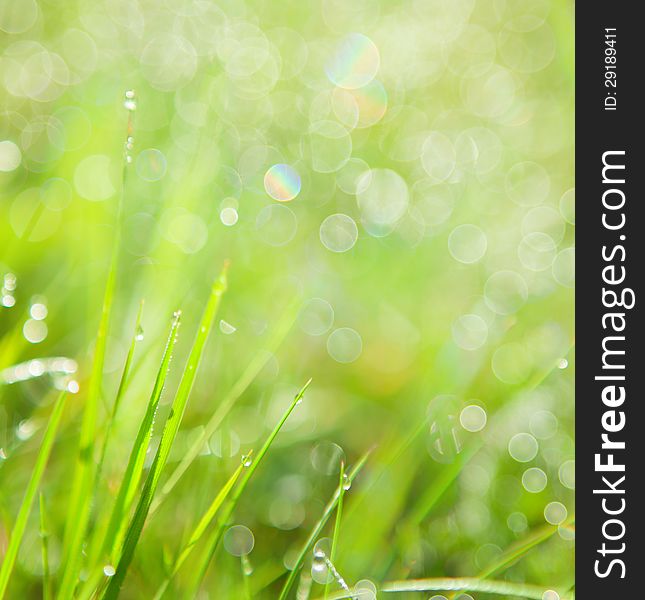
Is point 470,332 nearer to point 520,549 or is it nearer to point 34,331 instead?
point 520,549

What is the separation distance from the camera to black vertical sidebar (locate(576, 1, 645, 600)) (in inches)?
27.7

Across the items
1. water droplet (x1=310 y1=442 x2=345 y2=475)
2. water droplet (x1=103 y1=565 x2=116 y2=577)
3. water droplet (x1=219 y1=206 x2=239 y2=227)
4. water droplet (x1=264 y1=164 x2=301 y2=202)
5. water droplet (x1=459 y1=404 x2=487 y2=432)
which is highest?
water droplet (x1=264 y1=164 x2=301 y2=202)

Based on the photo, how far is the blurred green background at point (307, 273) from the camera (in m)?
0.67

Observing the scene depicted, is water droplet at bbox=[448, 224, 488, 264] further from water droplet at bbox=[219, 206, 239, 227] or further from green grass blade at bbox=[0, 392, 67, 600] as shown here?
green grass blade at bbox=[0, 392, 67, 600]

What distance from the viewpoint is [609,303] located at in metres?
0.85

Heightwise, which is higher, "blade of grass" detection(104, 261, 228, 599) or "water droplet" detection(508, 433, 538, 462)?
"blade of grass" detection(104, 261, 228, 599)

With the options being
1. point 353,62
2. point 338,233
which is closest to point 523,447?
point 338,233

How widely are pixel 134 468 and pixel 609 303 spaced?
0.61 meters

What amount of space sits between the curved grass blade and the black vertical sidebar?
0.09 metres

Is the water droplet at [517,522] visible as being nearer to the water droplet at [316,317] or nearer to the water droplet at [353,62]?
the water droplet at [316,317]

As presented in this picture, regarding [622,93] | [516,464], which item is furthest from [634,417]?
[622,93]

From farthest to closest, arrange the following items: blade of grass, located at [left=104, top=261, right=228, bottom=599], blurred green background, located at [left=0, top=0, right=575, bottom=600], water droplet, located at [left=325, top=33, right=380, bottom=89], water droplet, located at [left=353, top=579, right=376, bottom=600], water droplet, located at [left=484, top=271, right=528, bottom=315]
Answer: water droplet, located at [left=325, top=33, right=380, bottom=89] < water droplet, located at [left=484, top=271, right=528, bottom=315] < blurred green background, located at [left=0, top=0, right=575, bottom=600] < water droplet, located at [left=353, top=579, right=376, bottom=600] < blade of grass, located at [left=104, top=261, right=228, bottom=599]

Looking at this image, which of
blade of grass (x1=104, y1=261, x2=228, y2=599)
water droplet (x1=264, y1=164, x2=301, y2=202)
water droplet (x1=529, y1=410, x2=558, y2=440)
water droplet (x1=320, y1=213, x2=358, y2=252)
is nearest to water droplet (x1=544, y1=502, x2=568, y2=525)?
water droplet (x1=529, y1=410, x2=558, y2=440)

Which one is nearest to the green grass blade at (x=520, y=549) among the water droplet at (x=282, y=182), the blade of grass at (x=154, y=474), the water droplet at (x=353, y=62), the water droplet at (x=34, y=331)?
the blade of grass at (x=154, y=474)
